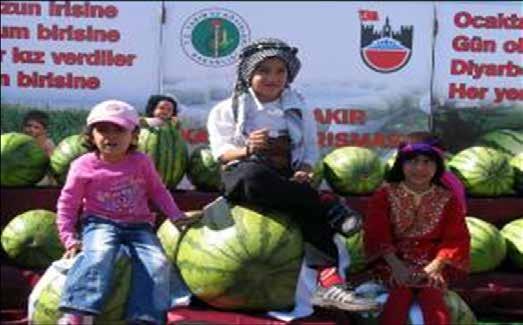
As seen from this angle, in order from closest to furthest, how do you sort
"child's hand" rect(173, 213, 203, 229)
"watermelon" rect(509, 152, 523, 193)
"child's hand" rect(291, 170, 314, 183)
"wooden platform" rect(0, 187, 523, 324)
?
1. "child's hand" rect(291, 170, 314, 183)
2. "child's hand" rect(173, 213, 203, 229)
3. "wooden platform" rect(0, 187, 523, 324)
4. "watermelon" rect(509, 152, 523, 193)

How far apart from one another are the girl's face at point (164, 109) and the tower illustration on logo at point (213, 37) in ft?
5.95

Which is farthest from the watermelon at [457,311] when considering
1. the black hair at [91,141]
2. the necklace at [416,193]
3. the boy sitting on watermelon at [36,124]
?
the boy sitting on watermelon at [36,124]

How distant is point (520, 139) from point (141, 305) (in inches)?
183

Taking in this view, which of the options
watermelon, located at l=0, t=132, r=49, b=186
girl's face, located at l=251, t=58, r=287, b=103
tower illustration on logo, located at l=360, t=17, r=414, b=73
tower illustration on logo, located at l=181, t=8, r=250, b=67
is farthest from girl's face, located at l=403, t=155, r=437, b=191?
tower illustration on logo, located at l=181, t=8, r=250, b=67

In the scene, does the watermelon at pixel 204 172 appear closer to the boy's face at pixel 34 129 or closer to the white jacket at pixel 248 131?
the white jacket at pixel 248 131

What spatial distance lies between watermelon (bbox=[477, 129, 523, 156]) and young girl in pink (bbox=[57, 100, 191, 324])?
4.08 m

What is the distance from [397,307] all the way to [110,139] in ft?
5.72

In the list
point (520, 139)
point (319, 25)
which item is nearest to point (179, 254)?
point (520, 139)

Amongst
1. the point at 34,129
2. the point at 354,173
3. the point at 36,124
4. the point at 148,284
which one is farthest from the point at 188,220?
the point at 36,124

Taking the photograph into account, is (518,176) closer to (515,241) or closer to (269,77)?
(515,241)

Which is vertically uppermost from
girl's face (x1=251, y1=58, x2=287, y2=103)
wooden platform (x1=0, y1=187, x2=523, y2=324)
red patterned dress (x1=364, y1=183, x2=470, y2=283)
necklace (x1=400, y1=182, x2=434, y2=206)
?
girl's face (x1=251, y1=58, x2=287, y2=103)

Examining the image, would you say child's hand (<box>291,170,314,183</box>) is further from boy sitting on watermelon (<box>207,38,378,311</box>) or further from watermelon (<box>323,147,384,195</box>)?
watermelon (<box>323,147,384,195</box>)

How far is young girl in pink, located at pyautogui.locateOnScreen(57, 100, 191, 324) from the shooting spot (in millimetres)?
4312

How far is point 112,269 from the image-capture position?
173 inches
